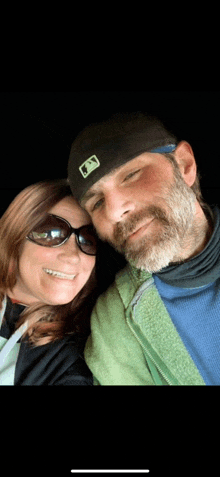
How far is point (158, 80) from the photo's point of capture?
1285mm

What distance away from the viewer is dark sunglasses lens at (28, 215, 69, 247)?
1203 mm

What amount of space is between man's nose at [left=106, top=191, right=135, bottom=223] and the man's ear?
15 centimetres

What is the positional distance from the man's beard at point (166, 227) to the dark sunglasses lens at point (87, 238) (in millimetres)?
89

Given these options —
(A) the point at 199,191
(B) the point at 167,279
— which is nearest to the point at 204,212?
(A) the point at 199,191

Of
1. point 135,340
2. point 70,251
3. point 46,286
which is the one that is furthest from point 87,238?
point 135,340

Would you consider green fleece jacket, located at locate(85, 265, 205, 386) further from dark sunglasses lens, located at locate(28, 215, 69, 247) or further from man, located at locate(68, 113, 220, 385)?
dark sunglasses lens, located at locate(28, 215, 69, 247)

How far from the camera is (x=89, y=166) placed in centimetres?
115

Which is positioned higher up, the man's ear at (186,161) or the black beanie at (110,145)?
the black beanie at (110,145)

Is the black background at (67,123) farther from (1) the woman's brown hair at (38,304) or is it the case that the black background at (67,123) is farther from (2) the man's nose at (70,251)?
(2) the man's nose at (70,251)

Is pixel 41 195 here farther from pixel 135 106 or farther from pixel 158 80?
pixel 158 80

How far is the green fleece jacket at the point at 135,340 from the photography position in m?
1.16

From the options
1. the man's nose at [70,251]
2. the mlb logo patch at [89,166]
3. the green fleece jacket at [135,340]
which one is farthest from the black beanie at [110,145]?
the green fleece jacket at [135,340]

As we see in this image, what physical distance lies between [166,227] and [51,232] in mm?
288
